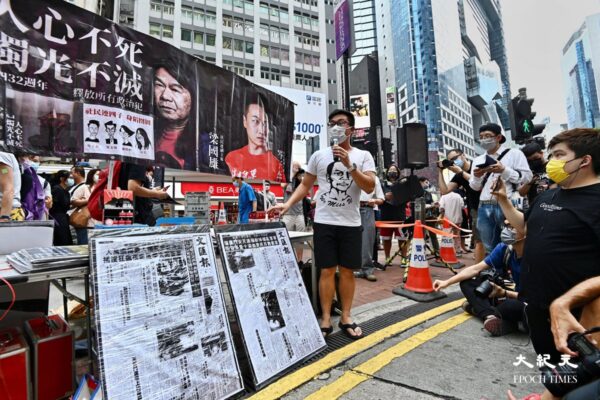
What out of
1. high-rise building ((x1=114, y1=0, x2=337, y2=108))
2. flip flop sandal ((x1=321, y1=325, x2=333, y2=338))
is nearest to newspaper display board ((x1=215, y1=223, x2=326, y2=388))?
flip flop sandal ((x1=321, y1=325, x2=333, y2=338))

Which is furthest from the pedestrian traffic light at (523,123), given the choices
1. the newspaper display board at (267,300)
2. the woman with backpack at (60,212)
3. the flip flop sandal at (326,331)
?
the woman with backpack at (60,212)

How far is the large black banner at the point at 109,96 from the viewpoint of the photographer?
2.08 metres

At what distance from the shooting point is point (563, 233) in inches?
63.0

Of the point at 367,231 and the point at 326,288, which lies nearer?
the point at 326,288

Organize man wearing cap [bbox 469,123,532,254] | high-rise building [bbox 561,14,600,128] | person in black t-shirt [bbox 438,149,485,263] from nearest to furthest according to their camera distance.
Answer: man wearing cap [bbox 469,123,532,254], person in black t-shirt [bbox 438,149,485,263], high-rise building [bbox 561,14,600,128]

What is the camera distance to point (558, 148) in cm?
175

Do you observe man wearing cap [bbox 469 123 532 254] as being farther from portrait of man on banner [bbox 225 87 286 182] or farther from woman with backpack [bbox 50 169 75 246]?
woman with backpack [bbox 50 169 75 246]

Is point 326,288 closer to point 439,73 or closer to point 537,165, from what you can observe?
point 537,165

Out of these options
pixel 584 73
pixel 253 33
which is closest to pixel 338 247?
pixel 253 33

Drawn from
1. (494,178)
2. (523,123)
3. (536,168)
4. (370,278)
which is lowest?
(370,278)

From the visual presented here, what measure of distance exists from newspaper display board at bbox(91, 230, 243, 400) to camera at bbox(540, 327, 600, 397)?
1.56m

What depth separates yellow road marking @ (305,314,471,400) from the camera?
1876 millimetres

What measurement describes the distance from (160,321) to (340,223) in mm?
1675

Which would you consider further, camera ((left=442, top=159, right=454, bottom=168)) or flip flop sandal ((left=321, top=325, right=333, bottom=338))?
camera ((left=442, top=159, right=454, bottom=168))
